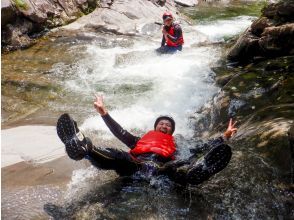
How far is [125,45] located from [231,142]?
8501 mm

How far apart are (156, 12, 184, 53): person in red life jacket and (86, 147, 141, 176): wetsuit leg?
315 inches

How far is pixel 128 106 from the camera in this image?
9.08 m

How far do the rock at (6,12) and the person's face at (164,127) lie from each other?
27.4 feet

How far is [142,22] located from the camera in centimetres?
1583

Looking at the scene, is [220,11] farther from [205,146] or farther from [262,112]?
[205,146]

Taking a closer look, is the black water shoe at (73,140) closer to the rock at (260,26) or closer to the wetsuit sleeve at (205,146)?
the wetsuit sleeve at (205,146)

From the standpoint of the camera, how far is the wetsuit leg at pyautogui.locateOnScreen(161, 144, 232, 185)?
15.3 feet

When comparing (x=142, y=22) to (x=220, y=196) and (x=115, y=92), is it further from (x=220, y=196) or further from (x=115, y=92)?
(x=220, y=196)

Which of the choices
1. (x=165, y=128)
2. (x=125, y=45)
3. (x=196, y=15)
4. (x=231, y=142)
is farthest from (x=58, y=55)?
(x=196, y=15)

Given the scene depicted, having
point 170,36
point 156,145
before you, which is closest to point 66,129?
point 156,145

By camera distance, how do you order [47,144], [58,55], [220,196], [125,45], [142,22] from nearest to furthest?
[220,196] < [47,144] < [58,55] < [125,45] < [142,22]

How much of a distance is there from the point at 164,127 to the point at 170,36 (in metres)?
6.85

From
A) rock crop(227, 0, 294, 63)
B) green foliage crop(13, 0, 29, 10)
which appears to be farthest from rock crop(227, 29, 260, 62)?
green foliage crop(13, 0, 29, 10)

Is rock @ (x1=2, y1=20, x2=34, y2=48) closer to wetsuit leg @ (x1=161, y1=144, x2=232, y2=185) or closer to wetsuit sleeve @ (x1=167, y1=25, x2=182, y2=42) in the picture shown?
wetsuit sleeve @ (x1=167, y1=25, x2=182, y2=42)
